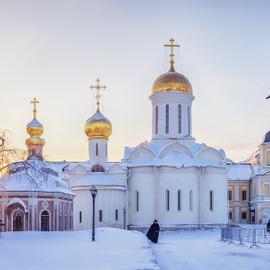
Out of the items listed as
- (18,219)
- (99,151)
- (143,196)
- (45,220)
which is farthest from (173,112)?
(18,219)

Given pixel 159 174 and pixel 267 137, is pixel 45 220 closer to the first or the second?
pixel 159 174

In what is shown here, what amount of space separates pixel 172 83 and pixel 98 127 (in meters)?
7.57

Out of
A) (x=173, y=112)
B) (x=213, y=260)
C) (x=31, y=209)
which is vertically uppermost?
(x=173, y=112)

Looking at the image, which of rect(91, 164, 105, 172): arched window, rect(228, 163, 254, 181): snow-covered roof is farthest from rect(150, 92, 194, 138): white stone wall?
rect(228, 163, 254, 181): snow-covered roof

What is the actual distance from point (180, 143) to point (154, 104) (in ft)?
13.9

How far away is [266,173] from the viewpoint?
237ft

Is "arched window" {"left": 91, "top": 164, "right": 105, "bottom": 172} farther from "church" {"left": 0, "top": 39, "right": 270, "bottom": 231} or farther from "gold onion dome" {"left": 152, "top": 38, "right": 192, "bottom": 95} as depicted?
"gold onion dome" {"left": 152, "top": 38, "right": 192, "bottom": 95}

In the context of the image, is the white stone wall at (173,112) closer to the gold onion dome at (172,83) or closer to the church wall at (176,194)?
the gold onion dome at (172,83)

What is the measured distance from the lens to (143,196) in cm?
4944

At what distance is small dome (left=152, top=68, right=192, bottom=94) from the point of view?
169 ft

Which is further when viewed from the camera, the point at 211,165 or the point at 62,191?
the point at 211,165

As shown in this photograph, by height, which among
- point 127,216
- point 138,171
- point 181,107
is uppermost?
point 181,107

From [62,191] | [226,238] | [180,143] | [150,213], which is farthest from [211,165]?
[226,238]

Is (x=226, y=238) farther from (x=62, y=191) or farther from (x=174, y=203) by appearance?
(x=174, y=203)
